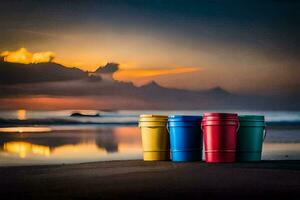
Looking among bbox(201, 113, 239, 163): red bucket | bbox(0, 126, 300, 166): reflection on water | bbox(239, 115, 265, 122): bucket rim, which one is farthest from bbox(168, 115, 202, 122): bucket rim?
bbox(0, 126, 300, 166): reflection on water

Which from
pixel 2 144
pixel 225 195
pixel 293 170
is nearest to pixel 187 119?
pixel 293 170

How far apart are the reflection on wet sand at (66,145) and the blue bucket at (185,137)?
7.41ft

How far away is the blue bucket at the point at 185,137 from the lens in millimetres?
11078

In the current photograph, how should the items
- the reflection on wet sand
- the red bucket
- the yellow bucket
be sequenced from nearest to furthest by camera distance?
the red bucket
the yellow bucket
the reflection on wet sand

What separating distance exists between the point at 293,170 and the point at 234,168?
0.77 meters

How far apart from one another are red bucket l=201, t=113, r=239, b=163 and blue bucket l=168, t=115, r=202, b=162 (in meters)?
0.23

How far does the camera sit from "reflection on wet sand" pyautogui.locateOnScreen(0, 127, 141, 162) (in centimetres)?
1382

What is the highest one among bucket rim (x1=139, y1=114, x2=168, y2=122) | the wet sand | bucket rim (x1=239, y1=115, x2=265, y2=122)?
bucket rim (x1=139, y1=114, x2=168, y2=122)

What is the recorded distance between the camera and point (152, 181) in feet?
27.2

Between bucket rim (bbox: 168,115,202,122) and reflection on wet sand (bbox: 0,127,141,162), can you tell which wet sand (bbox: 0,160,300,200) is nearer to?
bucket rim (bbox: 168,115,202,122)

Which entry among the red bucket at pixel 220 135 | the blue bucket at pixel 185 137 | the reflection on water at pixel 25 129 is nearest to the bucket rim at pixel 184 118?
the blue bucket at pixel 185 137

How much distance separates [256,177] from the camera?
8734mm

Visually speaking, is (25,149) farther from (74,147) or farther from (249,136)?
(249,136)

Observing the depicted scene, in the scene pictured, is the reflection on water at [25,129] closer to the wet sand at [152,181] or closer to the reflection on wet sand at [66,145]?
the reflection on wet sand at [66,145]
